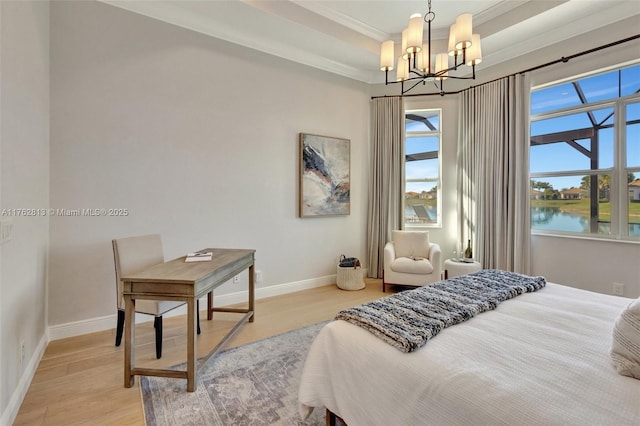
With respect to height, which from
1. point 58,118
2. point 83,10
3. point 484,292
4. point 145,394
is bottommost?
point 145,394

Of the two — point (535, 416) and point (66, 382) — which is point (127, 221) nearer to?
point (66, 382)

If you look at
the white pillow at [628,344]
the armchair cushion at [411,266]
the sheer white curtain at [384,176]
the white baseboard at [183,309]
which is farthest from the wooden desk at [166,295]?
the sheer white curtain at [384,176]

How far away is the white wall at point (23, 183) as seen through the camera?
1.62 metres

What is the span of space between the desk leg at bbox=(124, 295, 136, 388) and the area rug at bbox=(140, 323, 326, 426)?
100mm

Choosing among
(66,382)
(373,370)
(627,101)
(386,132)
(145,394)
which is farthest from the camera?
(386,132)

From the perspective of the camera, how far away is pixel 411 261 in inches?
157

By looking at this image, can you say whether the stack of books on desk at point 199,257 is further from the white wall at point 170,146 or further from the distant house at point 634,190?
the distant house at point 634,190

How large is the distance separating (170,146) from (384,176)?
9.89 feet

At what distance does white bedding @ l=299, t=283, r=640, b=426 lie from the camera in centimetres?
94

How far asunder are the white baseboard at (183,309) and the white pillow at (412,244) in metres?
1.05

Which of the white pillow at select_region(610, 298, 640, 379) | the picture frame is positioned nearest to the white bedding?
the white pillow at select_region(610, 298, 640, 379)

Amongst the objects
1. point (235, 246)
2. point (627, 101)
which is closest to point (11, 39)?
point (235, 246)

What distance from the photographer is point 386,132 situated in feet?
15.5

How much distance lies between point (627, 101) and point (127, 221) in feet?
17.2
